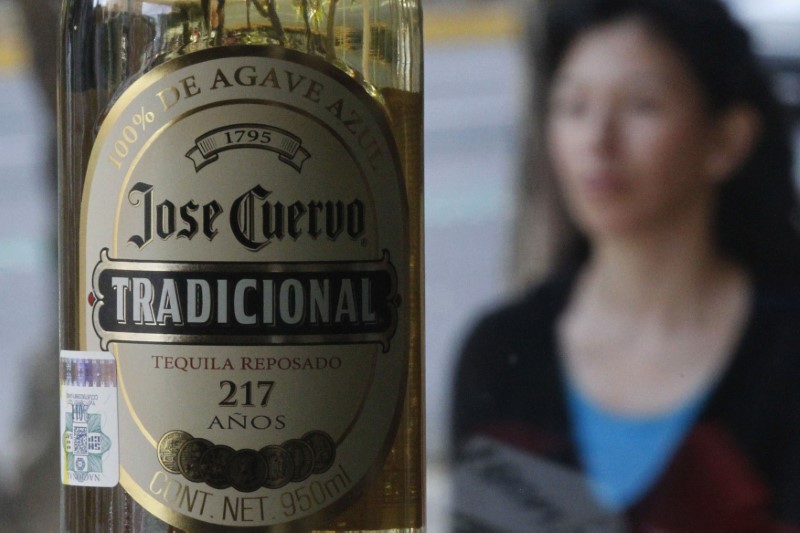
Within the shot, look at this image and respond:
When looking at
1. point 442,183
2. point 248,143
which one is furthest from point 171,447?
point 442,183

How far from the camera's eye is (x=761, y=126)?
1.15m

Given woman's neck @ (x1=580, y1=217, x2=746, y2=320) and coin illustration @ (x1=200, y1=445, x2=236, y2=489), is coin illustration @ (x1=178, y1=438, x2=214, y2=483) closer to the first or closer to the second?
coin illustration @ (x1=200, y1=445, x2=236, y2=489)

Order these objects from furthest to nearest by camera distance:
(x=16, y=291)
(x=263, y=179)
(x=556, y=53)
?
(x=16, y=291) < (x=556, y=53) < (x=263, y=179)

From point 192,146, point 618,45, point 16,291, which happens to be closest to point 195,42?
point 192,146

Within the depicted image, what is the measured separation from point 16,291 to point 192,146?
2.43 meters

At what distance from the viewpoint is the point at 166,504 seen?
0.51 metres

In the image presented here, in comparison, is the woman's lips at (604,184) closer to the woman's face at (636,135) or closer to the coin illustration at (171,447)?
the woman's face at (636,135)

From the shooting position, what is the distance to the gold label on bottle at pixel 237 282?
504 millimetres

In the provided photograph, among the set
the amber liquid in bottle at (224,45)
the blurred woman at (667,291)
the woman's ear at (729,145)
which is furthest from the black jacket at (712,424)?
the amber liquid in bottle at (224,45)

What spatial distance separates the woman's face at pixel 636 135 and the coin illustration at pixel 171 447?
2.32 feet

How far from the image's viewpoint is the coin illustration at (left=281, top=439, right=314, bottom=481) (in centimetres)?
51

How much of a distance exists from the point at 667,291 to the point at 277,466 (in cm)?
73

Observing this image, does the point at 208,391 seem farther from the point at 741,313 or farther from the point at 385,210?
the point at 741,313

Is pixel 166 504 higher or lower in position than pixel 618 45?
lower
